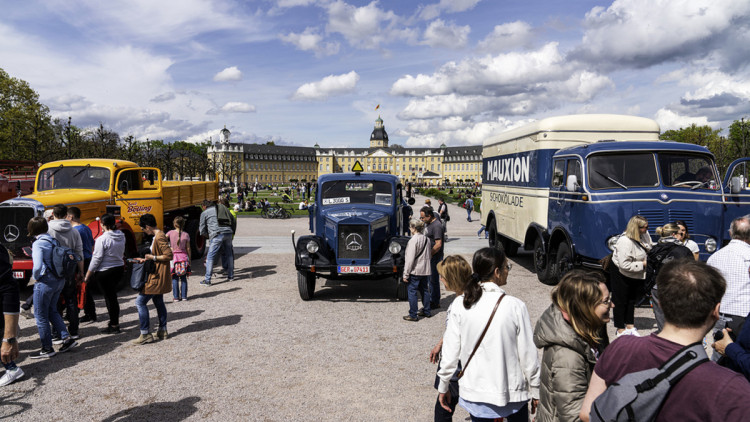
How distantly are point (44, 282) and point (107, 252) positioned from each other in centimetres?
113

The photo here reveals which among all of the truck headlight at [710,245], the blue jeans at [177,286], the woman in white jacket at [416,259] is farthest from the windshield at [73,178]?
the truck headlight at [710,245]

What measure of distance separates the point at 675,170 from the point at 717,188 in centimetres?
72

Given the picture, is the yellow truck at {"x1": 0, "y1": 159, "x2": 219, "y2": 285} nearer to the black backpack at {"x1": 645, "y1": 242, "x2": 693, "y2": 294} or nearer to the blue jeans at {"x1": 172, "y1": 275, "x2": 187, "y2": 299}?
the blue jeans at {"x1": 172, "y1": 275, "x2": 187, "y2": 299}

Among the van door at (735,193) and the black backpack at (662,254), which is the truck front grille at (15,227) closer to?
the black backpack at (662,254)

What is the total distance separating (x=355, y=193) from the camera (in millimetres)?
10352

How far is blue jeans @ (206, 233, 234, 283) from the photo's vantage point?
1069 centimetres

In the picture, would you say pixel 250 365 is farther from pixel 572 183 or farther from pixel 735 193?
pixel 735 193

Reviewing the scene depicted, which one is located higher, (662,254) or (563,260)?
(662,254)

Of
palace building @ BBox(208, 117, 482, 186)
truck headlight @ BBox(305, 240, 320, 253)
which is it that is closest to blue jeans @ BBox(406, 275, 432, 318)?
truck headlight @ BBox(305, 240, 320, 253)

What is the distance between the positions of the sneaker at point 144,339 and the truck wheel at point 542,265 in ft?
24.4

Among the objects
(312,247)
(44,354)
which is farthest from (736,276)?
(44,354)

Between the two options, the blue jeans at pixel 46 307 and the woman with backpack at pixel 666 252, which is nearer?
the woman with backpack at pixel 666 252

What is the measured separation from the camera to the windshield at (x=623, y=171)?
27.8ft

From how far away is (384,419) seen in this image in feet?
14.8
